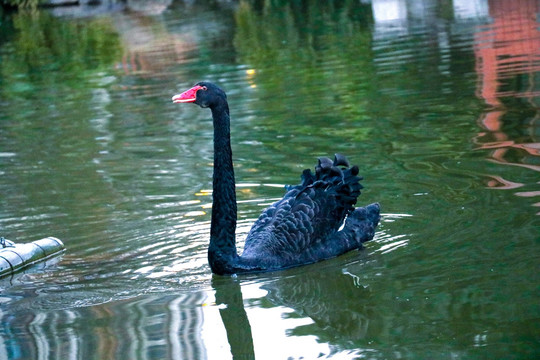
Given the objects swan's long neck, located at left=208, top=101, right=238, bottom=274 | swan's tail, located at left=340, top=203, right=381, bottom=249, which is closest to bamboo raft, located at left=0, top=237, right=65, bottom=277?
swan's long neck, located at left=208, top=101, right=238, bottom=274

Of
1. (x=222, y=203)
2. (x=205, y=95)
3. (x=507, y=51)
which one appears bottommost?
(x=507, y=51)

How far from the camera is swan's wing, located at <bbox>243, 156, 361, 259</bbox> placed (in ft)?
18.7

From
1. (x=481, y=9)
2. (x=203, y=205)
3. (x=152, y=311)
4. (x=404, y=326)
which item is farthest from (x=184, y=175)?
(x=481, y=9)

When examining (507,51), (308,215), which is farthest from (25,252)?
(507,51)

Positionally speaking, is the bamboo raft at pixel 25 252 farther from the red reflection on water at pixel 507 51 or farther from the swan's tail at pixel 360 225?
the red reflection on water at pixel 507 51

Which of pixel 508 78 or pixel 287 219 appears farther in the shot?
pixel 508 78

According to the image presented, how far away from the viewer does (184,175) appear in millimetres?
8242

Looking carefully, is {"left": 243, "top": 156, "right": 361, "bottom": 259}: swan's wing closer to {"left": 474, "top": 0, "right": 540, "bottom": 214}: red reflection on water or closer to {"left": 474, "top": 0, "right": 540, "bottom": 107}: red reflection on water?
{"left": 474, "top": 0, "right": 540, "bottom": 214}: red reflection on water

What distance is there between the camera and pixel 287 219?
5.80m

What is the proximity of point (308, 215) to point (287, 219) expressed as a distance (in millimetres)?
124

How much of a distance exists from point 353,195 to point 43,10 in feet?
113

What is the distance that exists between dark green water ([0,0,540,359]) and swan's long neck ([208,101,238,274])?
0.14 meters

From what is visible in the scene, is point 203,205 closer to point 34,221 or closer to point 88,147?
point 34,221

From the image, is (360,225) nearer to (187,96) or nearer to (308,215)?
(308,215)
